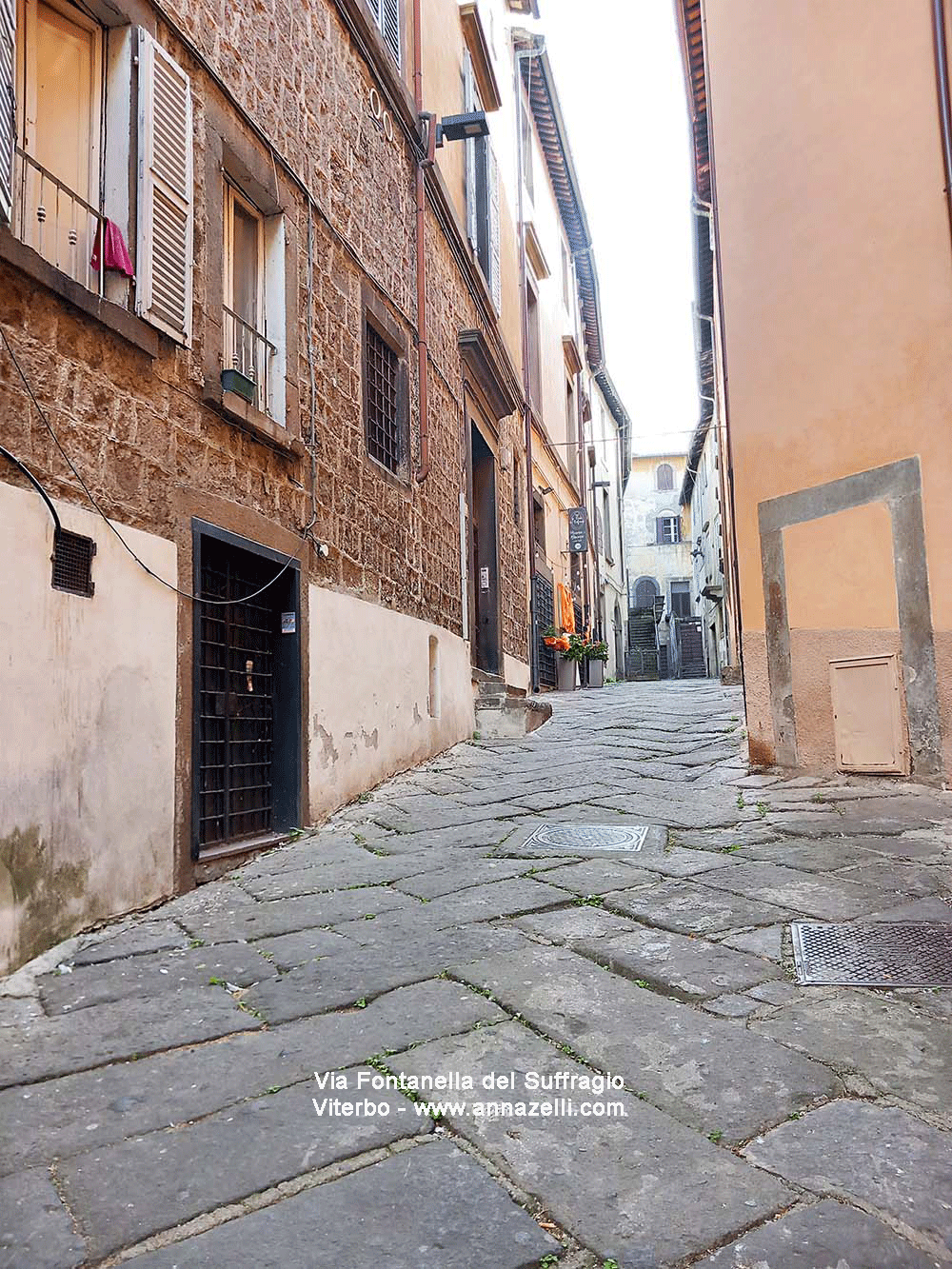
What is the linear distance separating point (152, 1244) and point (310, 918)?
2.00 m

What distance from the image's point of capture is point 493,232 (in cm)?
1234

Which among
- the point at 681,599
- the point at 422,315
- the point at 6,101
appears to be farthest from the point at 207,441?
the point at 681,599

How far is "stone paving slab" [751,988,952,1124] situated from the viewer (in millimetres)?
2133

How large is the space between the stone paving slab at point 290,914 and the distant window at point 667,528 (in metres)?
38.6

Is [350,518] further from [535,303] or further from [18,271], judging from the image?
[535,303]

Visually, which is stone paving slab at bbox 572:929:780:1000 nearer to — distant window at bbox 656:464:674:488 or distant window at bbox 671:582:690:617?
distant window at bbox 671:582:690:617

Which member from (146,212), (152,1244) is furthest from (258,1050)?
(146,212)

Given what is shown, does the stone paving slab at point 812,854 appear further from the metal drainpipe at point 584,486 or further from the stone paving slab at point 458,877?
the metal drainpipe at point 584,486

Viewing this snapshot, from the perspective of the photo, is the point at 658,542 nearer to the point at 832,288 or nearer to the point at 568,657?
the point at 568,657

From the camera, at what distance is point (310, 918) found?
3.67 meters

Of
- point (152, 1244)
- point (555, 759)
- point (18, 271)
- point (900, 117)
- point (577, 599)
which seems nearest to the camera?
point (152, 1244)


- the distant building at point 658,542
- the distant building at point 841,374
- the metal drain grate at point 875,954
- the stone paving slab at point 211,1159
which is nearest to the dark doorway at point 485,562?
the distant building at point 841,374

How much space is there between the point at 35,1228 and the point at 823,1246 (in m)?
1.38

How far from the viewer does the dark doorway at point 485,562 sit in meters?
11.5
